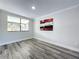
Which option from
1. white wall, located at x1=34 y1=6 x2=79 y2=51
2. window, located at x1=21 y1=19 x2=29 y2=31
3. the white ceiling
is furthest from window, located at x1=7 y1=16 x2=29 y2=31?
white wall, located at x1=34 y1=6 x2=79 y2=51

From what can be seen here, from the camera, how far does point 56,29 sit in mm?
3629

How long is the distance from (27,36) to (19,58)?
137 inches

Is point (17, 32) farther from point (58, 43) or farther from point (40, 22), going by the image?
point (58, 43)

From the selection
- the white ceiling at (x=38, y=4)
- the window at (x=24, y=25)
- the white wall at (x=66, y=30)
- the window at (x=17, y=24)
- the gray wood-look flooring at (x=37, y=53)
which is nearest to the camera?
the gray wood-look flooring at (x=37, y=53)

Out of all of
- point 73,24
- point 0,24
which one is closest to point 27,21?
point 0,24

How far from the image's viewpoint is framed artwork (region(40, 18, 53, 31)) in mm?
4019

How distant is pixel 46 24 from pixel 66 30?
177 cm

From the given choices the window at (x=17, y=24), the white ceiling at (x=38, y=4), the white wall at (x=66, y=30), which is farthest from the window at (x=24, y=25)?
the white wall at (x=66, y=30)

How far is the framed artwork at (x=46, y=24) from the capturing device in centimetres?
402

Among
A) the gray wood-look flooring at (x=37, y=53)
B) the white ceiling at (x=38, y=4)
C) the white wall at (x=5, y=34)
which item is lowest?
the gray wood-look flooring at (x=37, y=53)

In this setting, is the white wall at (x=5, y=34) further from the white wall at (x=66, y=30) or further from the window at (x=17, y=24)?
the white wall at (x=66, y=30)

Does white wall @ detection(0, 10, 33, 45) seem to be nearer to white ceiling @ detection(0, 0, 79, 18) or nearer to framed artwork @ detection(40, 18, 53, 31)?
white ceiling @ detection(0, 0, 79, 18)

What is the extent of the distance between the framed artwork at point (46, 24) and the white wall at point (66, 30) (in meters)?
0.33

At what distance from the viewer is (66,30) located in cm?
305
